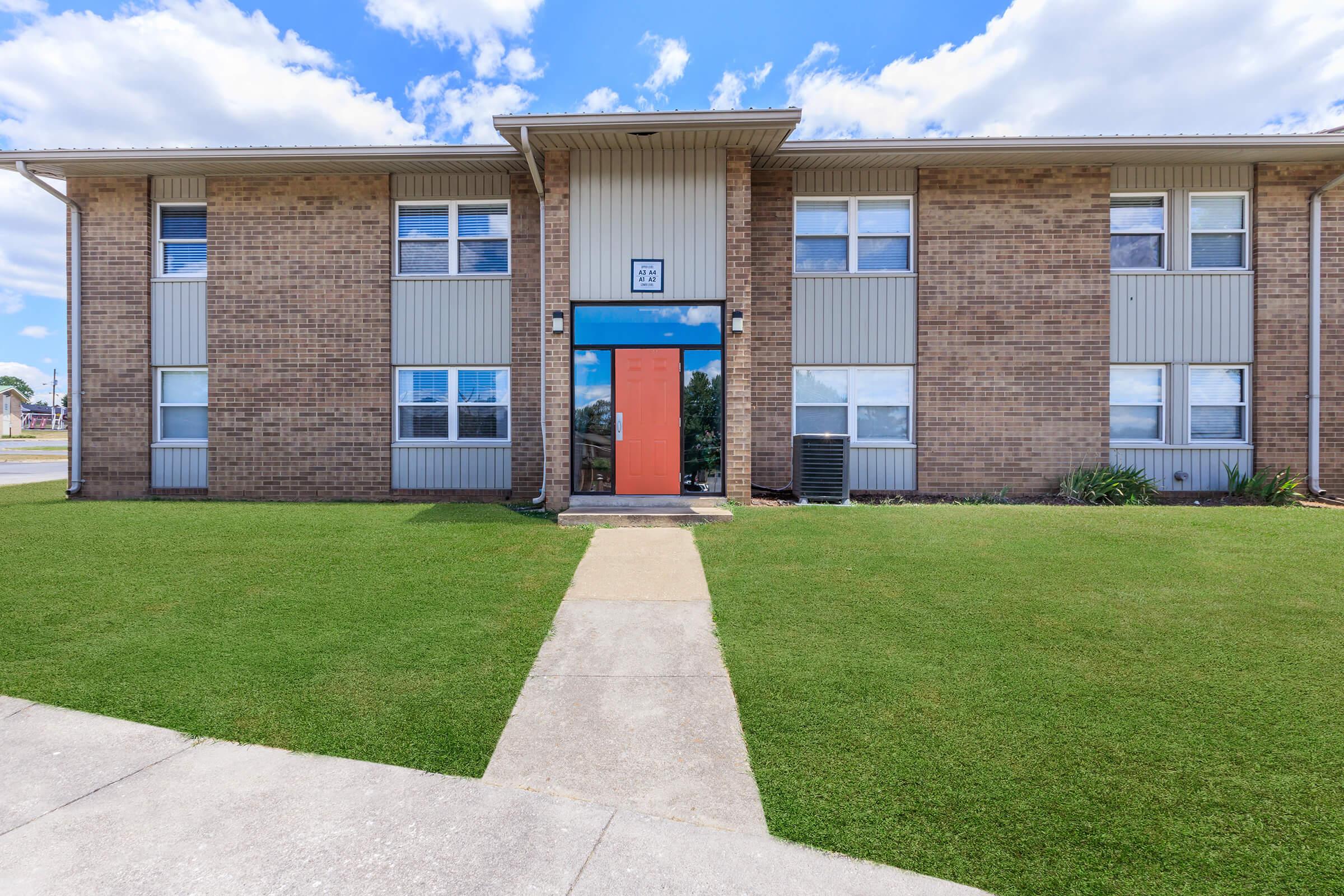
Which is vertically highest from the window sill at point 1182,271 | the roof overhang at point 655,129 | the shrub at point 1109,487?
the roof overhang at point 655,129

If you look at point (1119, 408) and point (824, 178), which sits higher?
point (824, 178)

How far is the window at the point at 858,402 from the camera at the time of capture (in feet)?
37.2

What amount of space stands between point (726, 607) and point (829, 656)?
121 centimetres

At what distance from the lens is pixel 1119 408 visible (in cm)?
1129

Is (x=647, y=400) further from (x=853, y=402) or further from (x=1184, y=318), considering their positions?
(x=1184, y=318)

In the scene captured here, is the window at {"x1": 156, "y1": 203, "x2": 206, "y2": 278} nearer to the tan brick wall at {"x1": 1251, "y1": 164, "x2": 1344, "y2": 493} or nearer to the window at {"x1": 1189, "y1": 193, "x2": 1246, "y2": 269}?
the window at {"x1": 1189, "y1": 193, "x2": 1246, "y2": 269}

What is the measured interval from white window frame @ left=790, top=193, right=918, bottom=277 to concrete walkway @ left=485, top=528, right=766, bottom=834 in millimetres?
7156

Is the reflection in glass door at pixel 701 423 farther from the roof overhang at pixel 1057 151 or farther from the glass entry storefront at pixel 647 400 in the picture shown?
the roof overhang at pixel 1057 151

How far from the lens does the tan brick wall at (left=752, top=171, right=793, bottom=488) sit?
1109 cm

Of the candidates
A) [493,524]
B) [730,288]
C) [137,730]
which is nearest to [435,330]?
[493,524]

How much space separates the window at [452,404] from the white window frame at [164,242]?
4.01m

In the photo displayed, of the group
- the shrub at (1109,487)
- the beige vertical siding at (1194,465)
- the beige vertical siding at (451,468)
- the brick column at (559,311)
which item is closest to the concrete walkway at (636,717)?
the brick column at (559,311)

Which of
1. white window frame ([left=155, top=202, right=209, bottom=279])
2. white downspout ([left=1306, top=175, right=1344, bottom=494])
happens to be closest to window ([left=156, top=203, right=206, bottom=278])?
white window frame ([left=155, top=202, right=209, bottom=279])

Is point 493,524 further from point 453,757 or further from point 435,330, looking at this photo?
point 453,757
